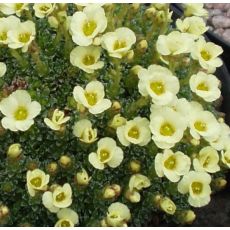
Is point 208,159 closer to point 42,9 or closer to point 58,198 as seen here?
point 58,198

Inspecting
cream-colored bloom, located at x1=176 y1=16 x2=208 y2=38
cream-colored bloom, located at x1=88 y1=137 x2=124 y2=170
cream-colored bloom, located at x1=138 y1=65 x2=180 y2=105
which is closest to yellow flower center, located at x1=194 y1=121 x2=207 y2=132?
cream-colored bloom, located at x1=138 y1=65 x2=180 y2=105

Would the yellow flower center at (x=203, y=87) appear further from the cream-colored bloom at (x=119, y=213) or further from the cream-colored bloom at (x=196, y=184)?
the cream-colored bloom at (x=119, y=213)

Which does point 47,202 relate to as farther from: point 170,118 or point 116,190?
point 170,118

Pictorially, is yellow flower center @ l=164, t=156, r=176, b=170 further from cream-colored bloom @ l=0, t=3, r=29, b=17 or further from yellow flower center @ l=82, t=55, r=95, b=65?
cream-colored bloom @ l=0, t=3, r=29, b=17

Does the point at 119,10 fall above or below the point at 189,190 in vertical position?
above

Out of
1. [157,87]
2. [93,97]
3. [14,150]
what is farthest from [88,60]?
[14,150]

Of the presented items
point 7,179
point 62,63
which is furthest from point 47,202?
point 62,63
